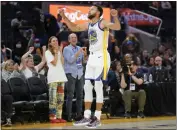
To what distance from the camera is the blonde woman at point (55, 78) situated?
11.8 metres

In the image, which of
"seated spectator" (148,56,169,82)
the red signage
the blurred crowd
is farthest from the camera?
the red signage

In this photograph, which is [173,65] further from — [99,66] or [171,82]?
[99,66]

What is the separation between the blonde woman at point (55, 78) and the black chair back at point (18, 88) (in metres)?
0.95

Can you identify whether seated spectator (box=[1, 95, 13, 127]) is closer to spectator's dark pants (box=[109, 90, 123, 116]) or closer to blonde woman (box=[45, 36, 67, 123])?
blonde woman (box=[45, 36, 67, 123])

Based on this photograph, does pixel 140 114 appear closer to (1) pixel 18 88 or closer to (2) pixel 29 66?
(2) pixel 29 66

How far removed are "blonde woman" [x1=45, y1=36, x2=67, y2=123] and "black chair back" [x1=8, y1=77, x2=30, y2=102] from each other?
953 millimetres

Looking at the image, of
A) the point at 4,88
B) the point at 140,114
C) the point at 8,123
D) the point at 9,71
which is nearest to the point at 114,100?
the point at 140,114

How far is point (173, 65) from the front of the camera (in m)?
16.9

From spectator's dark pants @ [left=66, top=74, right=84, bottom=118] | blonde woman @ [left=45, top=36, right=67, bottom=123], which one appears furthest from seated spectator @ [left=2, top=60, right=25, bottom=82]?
spectator's dark pants @ [left=66, top=74, right=84, bottom=118]

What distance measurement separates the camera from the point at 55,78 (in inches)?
473

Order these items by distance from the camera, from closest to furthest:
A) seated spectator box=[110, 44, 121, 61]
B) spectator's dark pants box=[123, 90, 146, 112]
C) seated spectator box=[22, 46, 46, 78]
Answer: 1. seated spectator box=[22, 46, 46, 78]
2. spectator's dark pants box=[123, 90, 146, 112]
3. seated spectator box=[110, 44, 121, 61]

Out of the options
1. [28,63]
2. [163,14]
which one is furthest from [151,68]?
[163,14]

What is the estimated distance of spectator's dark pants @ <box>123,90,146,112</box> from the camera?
538 inches

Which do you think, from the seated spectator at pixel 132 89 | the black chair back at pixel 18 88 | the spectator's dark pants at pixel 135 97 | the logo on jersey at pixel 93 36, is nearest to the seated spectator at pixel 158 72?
the seated spectator at pixel 132 89
